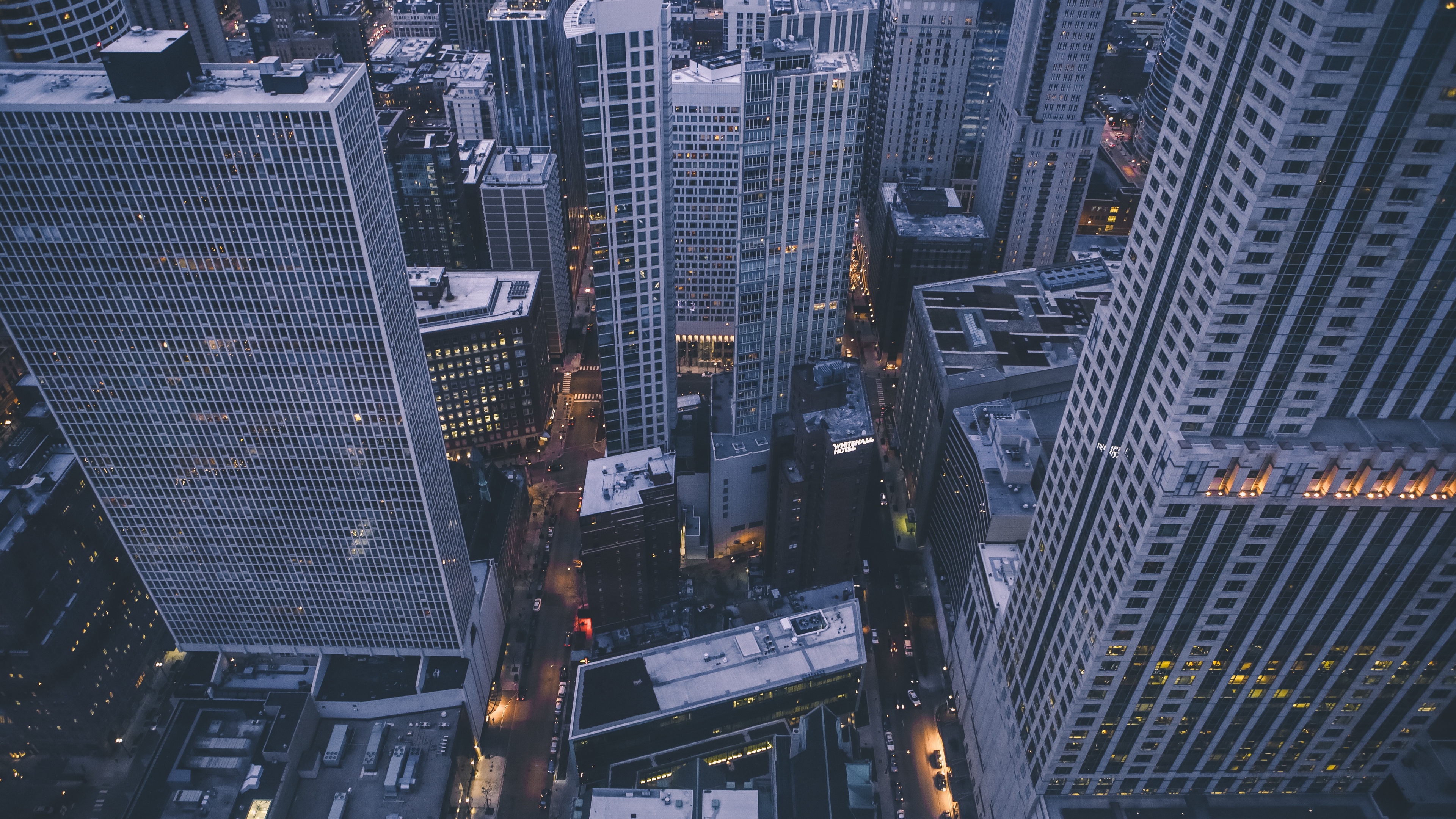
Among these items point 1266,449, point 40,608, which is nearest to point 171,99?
point 40,608

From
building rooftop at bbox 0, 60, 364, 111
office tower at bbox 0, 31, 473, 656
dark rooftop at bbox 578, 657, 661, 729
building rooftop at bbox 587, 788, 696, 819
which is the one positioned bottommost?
building rooftop at bbox 587, 788, 696, 819

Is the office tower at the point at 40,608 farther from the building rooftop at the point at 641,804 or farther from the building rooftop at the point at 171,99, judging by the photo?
the building rooftop at the point at 641,804

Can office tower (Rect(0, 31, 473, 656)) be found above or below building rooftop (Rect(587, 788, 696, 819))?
above

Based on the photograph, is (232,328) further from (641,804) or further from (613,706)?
(641,804)

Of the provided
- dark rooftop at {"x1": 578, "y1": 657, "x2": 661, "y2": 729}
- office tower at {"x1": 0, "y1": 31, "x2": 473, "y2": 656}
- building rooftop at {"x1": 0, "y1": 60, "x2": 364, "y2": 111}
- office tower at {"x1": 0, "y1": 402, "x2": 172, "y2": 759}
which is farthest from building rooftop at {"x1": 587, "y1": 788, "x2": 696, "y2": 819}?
building rooftop at {"x1": 0, "y1": 60, "x2": 364, "y2": 111}

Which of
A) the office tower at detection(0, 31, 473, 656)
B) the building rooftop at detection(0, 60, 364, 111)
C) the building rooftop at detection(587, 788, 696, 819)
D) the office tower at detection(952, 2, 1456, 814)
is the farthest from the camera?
the building rooftop at detection(587, 788, 696, 819)

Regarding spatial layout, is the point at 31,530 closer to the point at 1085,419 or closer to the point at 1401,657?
the point at 1085,419

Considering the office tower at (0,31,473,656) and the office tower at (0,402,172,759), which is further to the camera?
the office tower at (0,402,172,759)

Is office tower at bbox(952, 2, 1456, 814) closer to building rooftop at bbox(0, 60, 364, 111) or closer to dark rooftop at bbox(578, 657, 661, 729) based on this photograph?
dark rooftop at bbox(578, 657, 661, 729)
